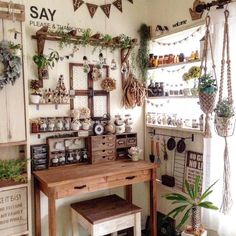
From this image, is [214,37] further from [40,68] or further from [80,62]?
[40,68]

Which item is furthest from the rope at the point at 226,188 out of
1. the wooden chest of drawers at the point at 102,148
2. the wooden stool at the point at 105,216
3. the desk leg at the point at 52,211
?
the desk leg at the point at 52,211

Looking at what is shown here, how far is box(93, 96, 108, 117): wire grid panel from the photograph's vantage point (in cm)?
296

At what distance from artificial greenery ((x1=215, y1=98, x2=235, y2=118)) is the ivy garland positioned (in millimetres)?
1612

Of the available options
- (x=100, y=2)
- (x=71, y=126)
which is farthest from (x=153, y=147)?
(x=100, y=2)

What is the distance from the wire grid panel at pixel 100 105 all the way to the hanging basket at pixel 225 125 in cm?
131

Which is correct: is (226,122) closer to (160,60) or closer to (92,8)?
(160,60)

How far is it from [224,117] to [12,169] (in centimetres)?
174

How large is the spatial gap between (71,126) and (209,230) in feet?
5.50

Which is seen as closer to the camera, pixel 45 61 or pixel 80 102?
pixel 45 61

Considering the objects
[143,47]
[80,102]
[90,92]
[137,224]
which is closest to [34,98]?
[80,102]

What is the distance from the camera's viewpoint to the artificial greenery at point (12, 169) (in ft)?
7.35

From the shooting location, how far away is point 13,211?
7.59 feet

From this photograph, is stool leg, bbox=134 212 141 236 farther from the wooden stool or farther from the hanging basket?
the hanging basket

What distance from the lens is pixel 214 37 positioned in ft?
7.54
